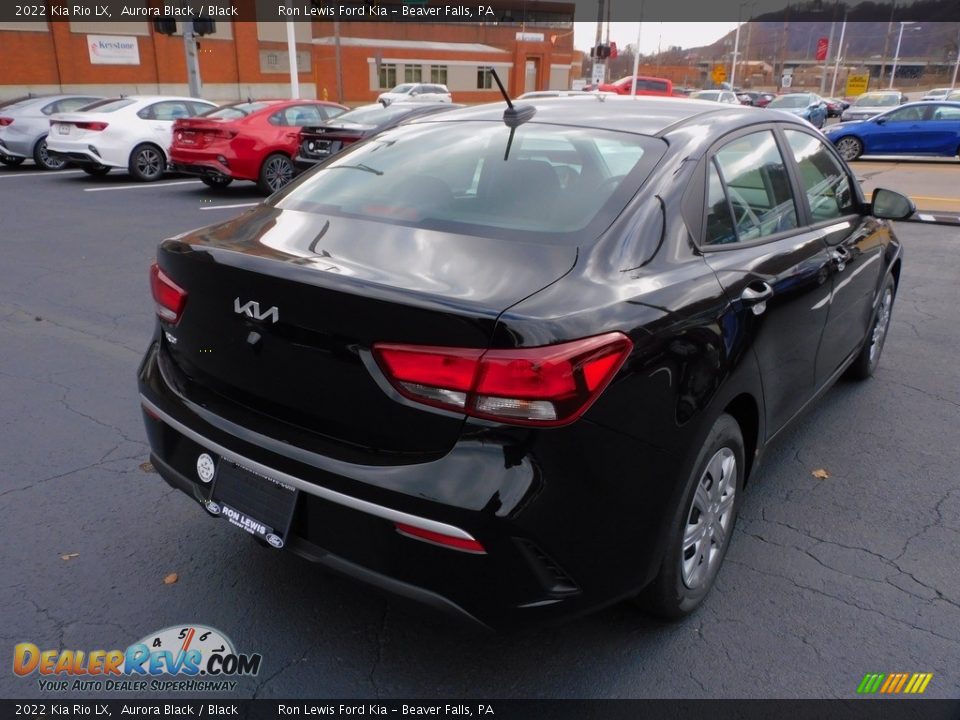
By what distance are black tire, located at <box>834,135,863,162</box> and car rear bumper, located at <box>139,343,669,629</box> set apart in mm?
20075

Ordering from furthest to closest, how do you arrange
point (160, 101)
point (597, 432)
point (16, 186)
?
point (160, 101) → point (16, 186) → point (597, 432)

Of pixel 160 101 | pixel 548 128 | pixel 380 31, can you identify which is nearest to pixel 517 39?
pixel 380 31

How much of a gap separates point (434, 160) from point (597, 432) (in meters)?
1.45

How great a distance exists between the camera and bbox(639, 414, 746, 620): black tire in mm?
2420

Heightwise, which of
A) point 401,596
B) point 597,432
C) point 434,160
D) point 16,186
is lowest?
point 16,186

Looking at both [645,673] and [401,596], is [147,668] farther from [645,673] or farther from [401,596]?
[645,673]

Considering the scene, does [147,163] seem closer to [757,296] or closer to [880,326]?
[880,326]

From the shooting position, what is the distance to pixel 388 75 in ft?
174

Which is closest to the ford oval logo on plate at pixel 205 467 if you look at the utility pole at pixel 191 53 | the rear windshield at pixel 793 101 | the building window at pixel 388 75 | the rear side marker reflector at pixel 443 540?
the rear side marker reflector at pixel 443 540

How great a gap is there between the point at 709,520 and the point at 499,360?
3.94 feet

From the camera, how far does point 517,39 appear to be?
57.8 metres

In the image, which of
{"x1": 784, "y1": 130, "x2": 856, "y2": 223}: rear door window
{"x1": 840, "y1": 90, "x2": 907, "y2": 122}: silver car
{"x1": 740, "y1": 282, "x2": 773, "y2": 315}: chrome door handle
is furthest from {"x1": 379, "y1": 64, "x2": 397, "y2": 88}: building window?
{"x1": 740, "y1": 282, "x2": 773, "y2": 315}: chrome door handle

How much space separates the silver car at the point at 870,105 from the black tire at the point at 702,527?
32025mm

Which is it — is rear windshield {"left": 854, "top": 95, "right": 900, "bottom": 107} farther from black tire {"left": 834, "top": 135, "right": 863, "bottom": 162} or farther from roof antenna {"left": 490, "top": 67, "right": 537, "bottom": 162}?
roof antenna {"left": 490, "top": 67, "right": 537, "bottom": 162}
